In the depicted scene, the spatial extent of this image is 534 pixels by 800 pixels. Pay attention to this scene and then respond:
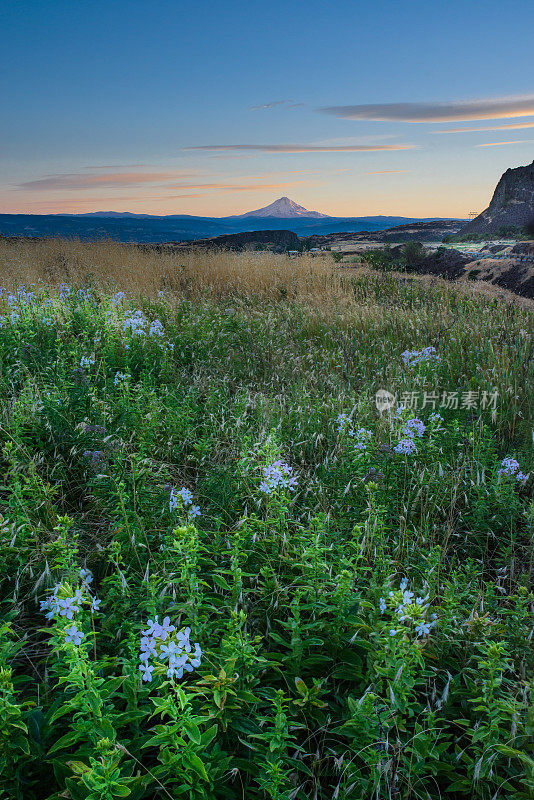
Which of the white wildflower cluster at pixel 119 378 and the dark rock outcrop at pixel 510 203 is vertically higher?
the dark rock outcrop at pixel 510 203

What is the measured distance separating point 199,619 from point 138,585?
2.19 ft

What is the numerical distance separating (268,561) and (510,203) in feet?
134

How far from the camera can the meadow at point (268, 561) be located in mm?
1501

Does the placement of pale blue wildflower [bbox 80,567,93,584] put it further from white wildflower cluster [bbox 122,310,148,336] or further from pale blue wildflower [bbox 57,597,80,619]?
white wildflower cluster [bbox 122,310,148,336]

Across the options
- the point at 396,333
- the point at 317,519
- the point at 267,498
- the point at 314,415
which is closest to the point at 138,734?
the point at 317,519

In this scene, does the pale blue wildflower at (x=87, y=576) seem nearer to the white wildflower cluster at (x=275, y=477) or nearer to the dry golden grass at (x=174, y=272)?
the white wildflower cluster at (x=275, y=477)

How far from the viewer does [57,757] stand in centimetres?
151

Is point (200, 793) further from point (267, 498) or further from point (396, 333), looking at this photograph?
point (396, 333)

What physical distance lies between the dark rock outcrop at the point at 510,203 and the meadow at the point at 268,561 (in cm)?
3214

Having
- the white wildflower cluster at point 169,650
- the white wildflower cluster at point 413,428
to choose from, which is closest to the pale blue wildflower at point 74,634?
the white wildflower cluster at point 169,650

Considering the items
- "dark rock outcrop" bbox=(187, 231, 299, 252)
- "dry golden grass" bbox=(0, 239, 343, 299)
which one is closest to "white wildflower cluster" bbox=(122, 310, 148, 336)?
"dry golden grass" bbox=(0, 239, 343, 299)

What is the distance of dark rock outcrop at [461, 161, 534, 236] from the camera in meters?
34.4

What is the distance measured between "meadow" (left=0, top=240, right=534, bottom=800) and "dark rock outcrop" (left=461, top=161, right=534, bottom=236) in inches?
1265

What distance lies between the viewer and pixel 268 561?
2.28 m
